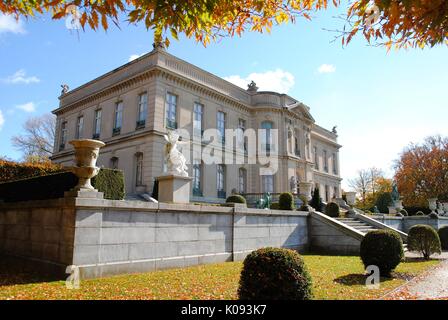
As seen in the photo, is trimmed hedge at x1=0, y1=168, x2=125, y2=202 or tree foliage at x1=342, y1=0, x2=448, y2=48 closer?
tree foliage at x1=342, y1=0, x2=448, y2=48

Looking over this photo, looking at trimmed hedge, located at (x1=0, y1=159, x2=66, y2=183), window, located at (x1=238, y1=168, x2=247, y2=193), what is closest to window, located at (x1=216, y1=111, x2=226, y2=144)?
window, located at (x1=238, y1=168, x2=247, y2=193)

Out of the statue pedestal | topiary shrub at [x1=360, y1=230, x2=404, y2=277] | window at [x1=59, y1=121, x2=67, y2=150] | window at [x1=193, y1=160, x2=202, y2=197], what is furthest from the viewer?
window at [x1=59, y1=121, x2=67, y2=150]

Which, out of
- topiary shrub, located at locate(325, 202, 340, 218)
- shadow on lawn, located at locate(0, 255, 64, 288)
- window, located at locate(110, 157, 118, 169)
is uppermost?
window, located at locate(110, 157, 118, 169)

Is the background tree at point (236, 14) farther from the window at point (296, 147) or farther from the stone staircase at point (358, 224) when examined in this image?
the window at point (296, 147)

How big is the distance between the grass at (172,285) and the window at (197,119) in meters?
17.6

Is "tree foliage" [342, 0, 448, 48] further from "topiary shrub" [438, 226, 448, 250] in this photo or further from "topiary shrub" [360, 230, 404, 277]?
"topiary shrub" [438, 226, 448, 250]

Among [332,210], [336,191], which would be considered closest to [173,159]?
[332,210]

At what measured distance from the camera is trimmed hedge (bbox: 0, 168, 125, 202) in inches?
434

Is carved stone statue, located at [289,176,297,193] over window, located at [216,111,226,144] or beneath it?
beneath

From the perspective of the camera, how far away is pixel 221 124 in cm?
2912

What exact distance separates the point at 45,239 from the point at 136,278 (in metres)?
2.71

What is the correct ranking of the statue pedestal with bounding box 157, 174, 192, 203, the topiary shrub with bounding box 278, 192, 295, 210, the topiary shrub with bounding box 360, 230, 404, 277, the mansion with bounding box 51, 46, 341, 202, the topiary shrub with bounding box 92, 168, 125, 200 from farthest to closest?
1. the mansion with bounding box 51, 46, 341, 202
2. the topiary shrub with bounding box 278, 192, 295, 210
3. the statue pedestal with bounding box 157, 174, 192, 203
4. the topiary shrub with bounding box 92, 168, 125, 200
5. the topiary shrub with bounding box 360, 230, 404, 277

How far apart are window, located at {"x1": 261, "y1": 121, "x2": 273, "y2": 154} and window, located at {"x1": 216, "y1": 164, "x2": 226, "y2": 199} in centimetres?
532

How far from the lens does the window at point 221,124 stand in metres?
28.7
